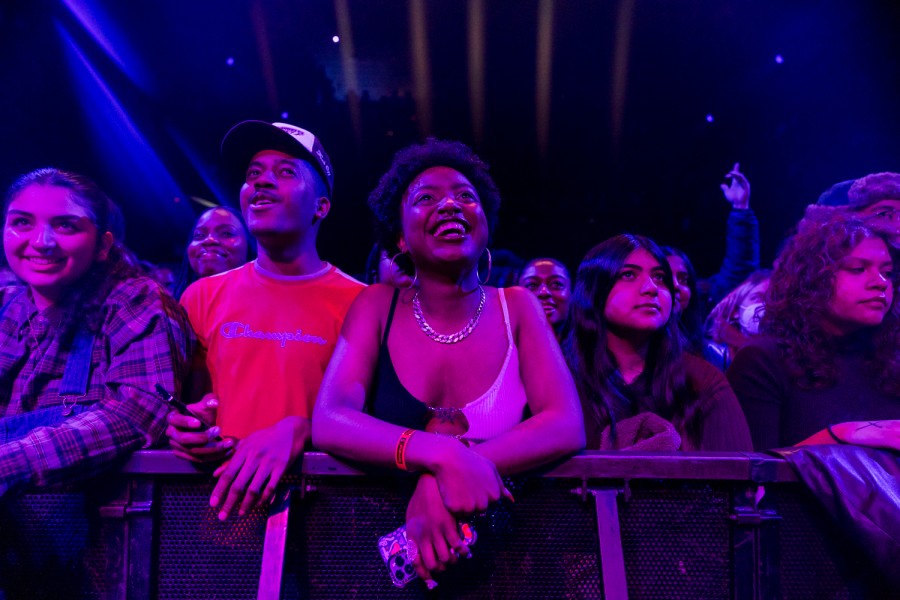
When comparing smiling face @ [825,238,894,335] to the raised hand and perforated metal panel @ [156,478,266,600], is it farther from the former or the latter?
the raised hand

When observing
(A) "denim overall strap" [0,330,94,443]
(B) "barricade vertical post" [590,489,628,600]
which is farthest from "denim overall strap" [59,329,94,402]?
(B) "barricade vertical post" [590,489,628,600]

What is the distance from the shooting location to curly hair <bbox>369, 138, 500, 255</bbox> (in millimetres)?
2154

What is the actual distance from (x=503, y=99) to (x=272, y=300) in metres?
5.68

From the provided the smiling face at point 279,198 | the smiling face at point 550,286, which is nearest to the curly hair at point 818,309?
the smiling face at point 550,286

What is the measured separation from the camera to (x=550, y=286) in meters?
4.12

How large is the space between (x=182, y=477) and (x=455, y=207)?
0.99 metres

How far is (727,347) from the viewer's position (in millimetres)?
4164

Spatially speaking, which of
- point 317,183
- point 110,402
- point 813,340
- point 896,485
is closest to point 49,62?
point 317,183

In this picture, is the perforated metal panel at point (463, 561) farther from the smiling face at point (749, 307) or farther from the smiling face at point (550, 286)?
the smiling face at point (550, 286)

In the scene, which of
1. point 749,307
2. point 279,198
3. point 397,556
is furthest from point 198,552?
point 749,307

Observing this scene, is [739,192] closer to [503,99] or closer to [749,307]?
[749,307]

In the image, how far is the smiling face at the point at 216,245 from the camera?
3.75 meters

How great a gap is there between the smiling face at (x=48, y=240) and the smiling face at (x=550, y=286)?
102 inches

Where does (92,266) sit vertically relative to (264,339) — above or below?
above
